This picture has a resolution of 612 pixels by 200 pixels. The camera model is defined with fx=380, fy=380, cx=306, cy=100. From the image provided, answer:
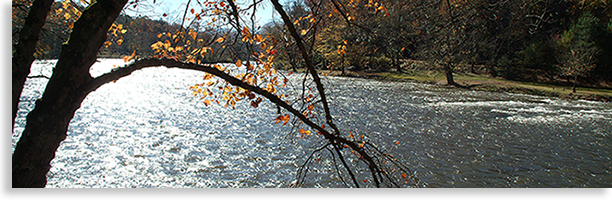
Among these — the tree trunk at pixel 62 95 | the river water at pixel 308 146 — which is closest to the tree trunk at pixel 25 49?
the tree trunk at pixel 62 95

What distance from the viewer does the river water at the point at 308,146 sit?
11.2 metres

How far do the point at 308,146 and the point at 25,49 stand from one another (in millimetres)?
11600

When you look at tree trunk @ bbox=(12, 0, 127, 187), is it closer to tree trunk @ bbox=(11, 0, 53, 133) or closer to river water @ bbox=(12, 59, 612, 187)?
tree trunk @ bbox=(11, 0, 53, 133)

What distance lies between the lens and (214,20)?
395cm

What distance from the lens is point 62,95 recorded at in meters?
2.36

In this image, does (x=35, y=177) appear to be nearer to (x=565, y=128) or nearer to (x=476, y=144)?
(x=476, y=144)

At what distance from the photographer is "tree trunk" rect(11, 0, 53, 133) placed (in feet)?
7.53

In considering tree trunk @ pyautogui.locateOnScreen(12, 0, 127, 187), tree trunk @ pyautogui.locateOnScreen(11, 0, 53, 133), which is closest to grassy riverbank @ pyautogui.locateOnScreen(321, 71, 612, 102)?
tree trunk @ pyautogui.locateOnScreen(12, 0, 127, 187)

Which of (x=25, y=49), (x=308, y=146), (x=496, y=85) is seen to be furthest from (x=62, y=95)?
(x=496, y=85)

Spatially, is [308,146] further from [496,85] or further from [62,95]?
[496,85]

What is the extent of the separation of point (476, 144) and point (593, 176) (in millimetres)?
3868

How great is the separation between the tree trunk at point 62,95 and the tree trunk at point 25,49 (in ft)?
0.44

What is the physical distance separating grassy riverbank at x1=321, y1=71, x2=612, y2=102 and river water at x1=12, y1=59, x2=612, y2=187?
19.2ft
